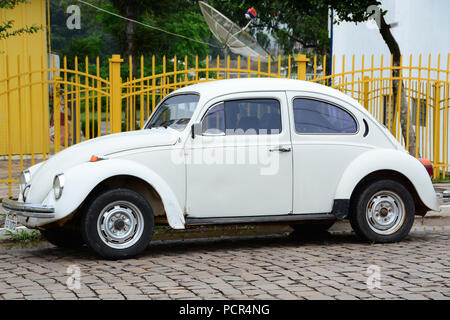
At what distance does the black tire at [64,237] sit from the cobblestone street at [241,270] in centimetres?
10

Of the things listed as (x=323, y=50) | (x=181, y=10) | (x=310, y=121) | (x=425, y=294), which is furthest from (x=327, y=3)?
(x=323, y=50)

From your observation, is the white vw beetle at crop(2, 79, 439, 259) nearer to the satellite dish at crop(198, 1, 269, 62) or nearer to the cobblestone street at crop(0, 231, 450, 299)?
the cobblestone street at crop(0, 231, 450, 299)

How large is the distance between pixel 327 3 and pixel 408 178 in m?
7.09

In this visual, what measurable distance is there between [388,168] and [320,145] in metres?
0.79

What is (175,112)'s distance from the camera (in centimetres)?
772

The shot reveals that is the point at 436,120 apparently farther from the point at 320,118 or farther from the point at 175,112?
the point at 175,112

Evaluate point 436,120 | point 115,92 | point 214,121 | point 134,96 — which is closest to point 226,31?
point 436,120

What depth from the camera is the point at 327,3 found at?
14.0 metres

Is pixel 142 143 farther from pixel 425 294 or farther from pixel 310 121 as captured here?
pixel 425 294

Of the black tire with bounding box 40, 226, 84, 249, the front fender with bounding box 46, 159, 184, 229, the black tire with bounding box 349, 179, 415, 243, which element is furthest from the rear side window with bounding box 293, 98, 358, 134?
the black tire with bounding box 40, 226, 84, 249

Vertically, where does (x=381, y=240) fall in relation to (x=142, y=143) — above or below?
below

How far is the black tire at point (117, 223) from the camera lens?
6687 mm

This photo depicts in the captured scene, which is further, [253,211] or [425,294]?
[253,211]

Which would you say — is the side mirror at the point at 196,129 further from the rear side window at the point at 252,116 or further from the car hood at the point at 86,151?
the rear side window at the point at 252,116
